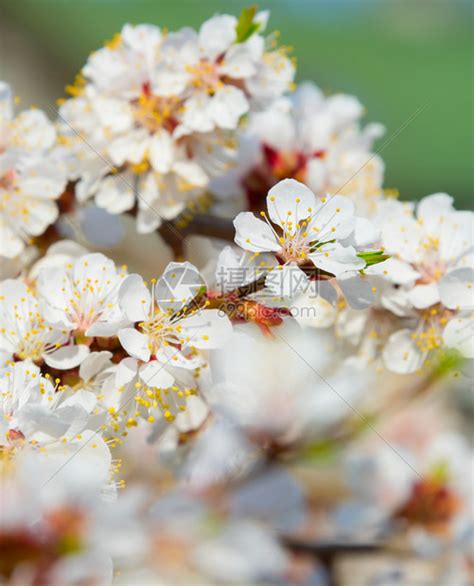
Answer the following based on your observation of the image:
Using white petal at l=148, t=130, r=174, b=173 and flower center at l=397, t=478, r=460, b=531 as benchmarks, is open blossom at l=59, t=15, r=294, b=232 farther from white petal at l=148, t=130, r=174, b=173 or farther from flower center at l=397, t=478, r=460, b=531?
flower center at l=397, t=478, r=460, b=531

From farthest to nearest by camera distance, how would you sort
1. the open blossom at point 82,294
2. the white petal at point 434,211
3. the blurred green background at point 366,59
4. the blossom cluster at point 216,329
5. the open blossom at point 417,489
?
the blurred green background at point 366,59, the open blossom at point 417,489, the white petal at point 434,211, the open blossom at point 82,294, the blossom cluster at point 216,329

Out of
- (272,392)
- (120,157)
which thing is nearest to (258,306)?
(120,157)

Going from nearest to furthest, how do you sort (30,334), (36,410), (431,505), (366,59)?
(36,410) → (30,334) → (431,505) → (366,59)

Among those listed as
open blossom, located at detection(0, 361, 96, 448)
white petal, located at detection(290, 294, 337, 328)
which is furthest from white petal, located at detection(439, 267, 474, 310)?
open blossom, located at detection(0, 361, 96, 448)

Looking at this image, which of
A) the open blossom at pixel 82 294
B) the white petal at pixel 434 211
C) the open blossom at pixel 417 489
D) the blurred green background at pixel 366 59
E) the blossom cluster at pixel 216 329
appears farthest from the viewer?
the blurred green background at pixel 366 59

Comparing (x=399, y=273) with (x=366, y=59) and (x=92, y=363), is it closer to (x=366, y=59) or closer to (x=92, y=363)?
(x=92, y=363)

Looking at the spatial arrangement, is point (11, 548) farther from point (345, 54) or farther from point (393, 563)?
point (345, 54)

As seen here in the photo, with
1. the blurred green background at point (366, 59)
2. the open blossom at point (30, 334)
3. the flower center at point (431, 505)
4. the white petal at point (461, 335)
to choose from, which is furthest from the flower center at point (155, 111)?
the blurred green background at point (366, 59)

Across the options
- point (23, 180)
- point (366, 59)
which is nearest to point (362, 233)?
point (23, 180)

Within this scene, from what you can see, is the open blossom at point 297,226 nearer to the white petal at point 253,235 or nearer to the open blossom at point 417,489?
the white petal at point 253,235
